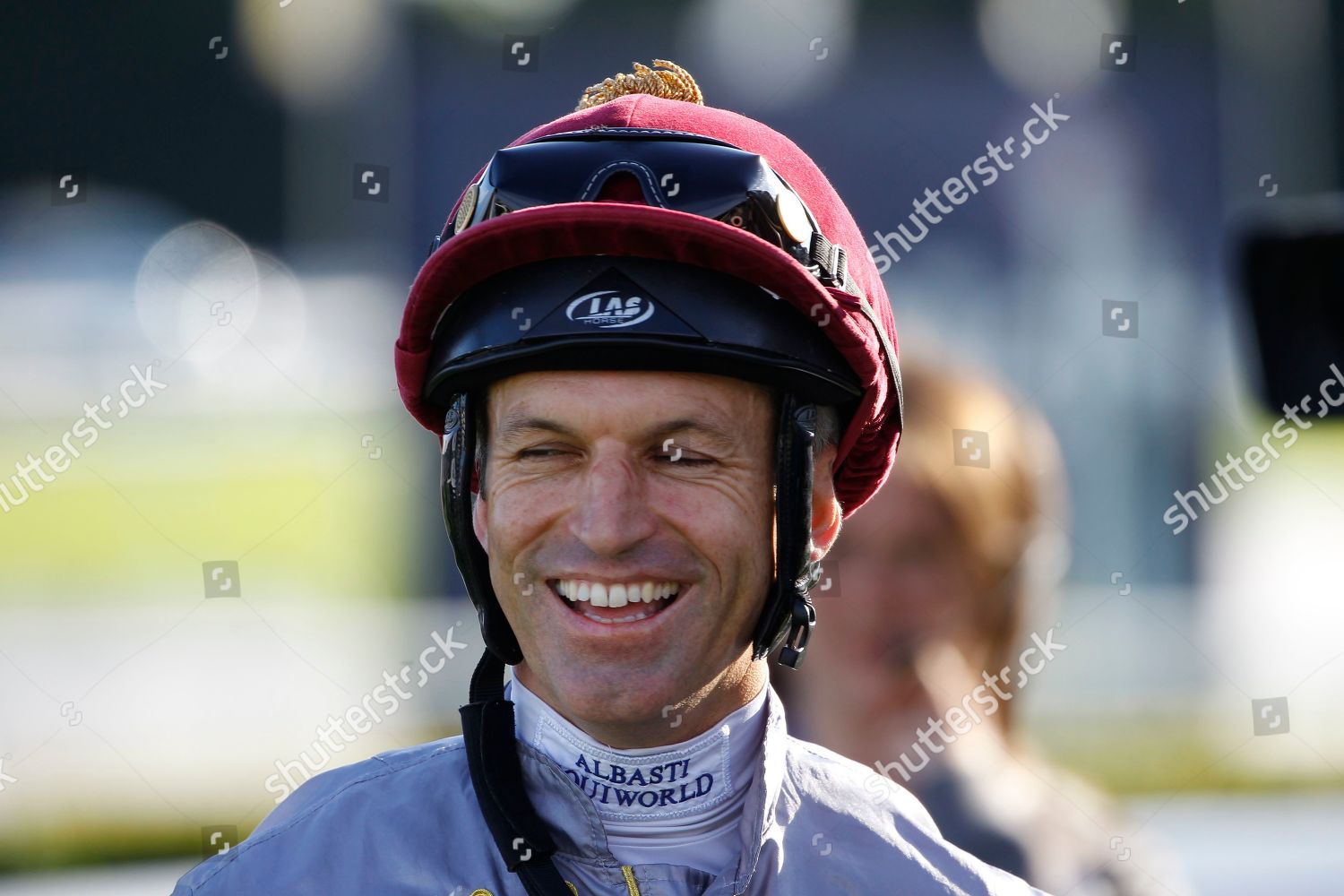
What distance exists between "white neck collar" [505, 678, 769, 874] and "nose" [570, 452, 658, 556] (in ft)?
0.95

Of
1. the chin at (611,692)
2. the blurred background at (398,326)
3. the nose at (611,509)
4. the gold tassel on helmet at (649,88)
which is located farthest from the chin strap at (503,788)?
the blurred background at (398,326)

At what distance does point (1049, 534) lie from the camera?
3600 millimetres

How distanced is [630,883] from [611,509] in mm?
486

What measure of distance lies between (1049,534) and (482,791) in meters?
2.18

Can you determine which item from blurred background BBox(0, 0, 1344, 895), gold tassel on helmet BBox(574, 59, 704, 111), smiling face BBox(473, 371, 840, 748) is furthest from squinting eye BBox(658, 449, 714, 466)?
blurred background BBox(0, 0, 1344, 895)

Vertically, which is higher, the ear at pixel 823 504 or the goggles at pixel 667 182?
the goggles at pixel 667 182

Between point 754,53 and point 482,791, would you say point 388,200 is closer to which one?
point 754,53

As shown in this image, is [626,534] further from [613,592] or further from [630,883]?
[630,883]

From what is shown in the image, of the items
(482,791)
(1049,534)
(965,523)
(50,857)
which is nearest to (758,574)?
(482,791)

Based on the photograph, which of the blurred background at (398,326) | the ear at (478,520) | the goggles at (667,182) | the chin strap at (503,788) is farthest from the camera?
the blurred background at (398,326)

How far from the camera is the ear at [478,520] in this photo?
198 centimetres

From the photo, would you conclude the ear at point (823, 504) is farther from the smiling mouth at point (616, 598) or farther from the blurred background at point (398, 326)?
the blurred background at point (398, 326)

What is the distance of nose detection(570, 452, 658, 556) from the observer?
68.4 inches

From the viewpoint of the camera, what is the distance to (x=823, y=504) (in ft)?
6.81
